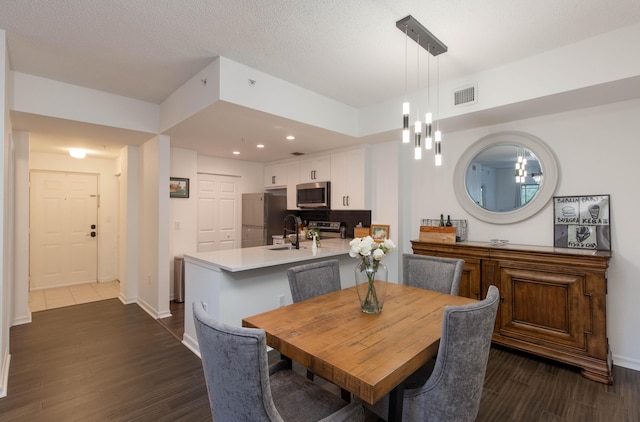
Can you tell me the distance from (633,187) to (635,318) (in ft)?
3.72

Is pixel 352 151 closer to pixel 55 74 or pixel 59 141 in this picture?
pixel 55 74

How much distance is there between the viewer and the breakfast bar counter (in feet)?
8.66

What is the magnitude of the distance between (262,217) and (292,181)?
2.74 feet

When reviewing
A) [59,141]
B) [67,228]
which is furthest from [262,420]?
[67,228]

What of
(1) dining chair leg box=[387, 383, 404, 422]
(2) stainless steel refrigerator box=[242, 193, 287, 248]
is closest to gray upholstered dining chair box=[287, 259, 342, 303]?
(1) dining chair leg box=[387, 383, 404, 422]

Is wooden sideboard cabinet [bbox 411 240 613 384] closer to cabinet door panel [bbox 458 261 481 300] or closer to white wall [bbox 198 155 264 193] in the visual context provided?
cabinet door panel [bbox 458 261 481 300]

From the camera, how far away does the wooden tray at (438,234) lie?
10.8 feet

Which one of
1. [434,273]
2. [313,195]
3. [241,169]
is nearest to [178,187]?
[241,169]

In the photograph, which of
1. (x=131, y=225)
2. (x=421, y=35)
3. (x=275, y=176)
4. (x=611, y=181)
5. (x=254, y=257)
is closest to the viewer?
(x=421, y=35)

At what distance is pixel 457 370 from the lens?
1348mm

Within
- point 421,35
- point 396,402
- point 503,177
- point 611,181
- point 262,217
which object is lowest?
point 396,402

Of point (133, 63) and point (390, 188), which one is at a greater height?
point (133, 63)

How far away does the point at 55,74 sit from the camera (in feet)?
9.56

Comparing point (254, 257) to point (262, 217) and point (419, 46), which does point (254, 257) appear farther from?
point (262, 217)
